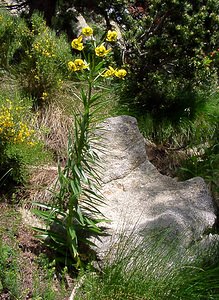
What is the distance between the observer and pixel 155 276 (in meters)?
3.10

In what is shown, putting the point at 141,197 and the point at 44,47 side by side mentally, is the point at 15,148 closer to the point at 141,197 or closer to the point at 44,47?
the point at 141,197

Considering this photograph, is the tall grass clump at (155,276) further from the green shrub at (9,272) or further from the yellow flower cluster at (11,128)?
the yellow flower cluster at (11,128)

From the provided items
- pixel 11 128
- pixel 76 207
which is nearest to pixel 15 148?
pixel 11 128

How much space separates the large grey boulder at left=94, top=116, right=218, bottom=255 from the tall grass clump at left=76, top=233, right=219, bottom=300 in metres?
0.19

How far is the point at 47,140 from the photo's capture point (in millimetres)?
4727

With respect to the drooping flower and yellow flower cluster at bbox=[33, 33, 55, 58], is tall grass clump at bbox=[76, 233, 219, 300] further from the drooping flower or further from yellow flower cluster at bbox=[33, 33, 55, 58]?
yellow flower cluster at bbox=[33, 33, 55, 58]

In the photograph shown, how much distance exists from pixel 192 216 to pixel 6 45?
2.70m

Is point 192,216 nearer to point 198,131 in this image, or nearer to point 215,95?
point 198,131

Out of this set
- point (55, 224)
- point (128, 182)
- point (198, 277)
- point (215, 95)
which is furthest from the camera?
point (215, 95)

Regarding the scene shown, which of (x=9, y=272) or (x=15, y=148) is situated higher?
(x=15, y=148)

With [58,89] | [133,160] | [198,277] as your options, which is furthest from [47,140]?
[198,277]

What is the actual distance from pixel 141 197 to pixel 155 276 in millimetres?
920

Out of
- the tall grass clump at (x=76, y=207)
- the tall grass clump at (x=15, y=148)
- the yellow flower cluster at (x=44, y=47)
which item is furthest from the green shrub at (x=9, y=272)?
the yellow flower cluster at (x=44, y=47)

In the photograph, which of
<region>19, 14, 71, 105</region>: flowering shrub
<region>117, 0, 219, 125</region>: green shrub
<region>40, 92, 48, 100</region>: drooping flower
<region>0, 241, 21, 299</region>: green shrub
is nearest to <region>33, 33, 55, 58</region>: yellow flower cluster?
<region>19, 14, 71, 105</region>: flowering shrub
